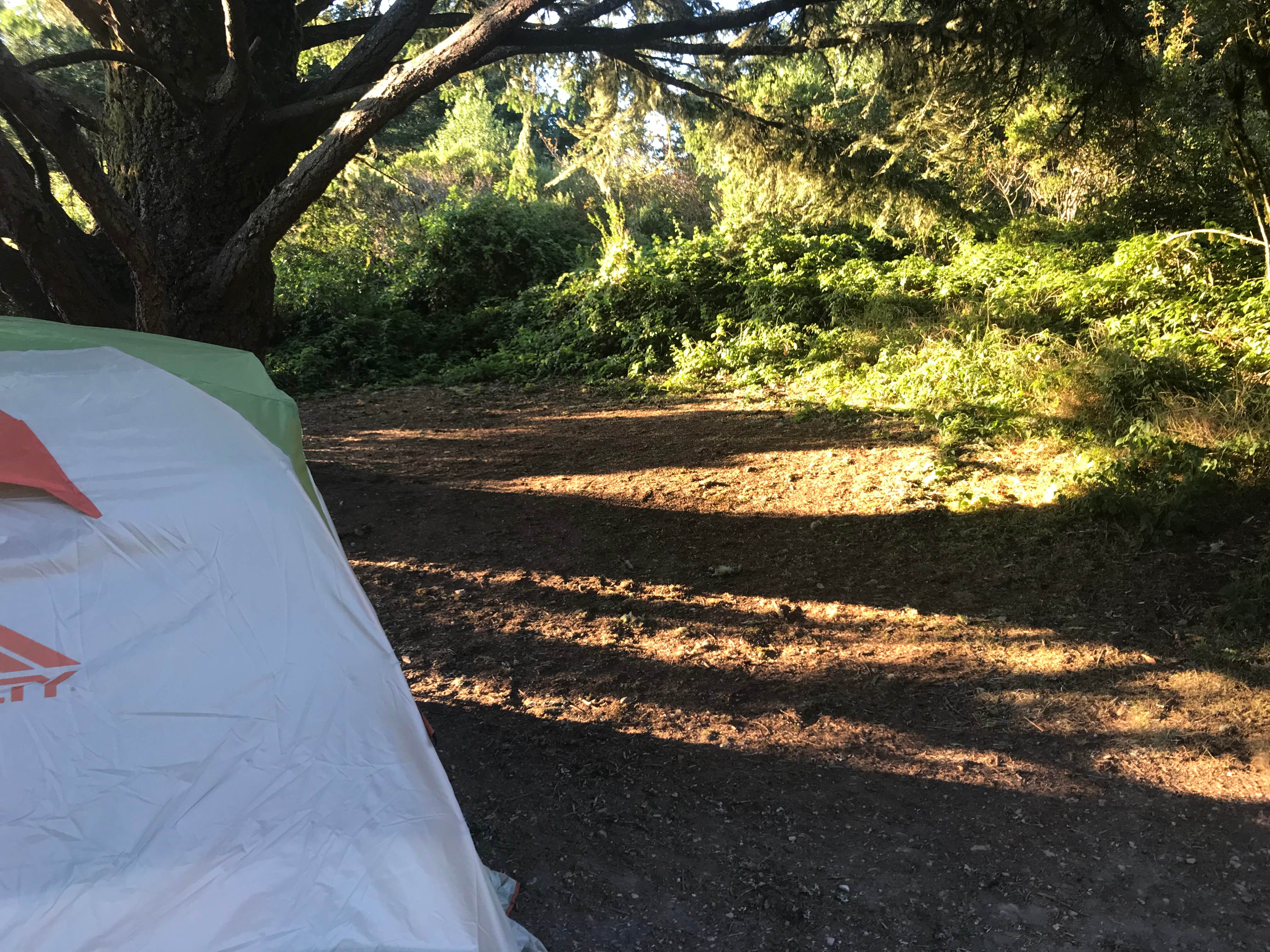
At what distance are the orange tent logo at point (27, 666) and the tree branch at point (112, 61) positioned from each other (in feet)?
10.1

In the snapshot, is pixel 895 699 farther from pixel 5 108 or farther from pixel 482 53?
pixel 5 108

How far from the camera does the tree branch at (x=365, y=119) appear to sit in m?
3.97

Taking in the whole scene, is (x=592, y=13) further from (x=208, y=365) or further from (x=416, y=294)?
(x=416, y=294)

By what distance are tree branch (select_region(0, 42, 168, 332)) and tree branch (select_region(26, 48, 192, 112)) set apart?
19 cm

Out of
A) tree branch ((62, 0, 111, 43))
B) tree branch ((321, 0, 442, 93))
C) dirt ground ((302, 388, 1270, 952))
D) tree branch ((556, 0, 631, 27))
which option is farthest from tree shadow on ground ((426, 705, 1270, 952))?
tree branch ((556, 0, 631, 27))

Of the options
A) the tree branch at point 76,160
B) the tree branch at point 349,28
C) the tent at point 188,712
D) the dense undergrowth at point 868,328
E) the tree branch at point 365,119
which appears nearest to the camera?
the tent at point 188,712

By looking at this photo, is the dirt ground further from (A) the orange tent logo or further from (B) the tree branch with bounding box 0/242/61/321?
(B) the tree branch with bounding box 0/242/61/321

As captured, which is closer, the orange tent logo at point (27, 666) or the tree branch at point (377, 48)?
the orange tent logo at point (27, 666)

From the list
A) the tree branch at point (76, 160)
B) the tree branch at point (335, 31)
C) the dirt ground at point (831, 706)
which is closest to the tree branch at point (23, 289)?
the tree branch at point (76, 160)

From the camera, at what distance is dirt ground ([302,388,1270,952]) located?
2475mm

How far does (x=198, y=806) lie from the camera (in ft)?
5.74

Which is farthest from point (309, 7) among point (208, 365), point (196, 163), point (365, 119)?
point (208, 365)

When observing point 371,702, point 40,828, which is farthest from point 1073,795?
point 40,828

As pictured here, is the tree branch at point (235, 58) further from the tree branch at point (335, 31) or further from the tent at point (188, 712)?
the tent at point (188, 712)
